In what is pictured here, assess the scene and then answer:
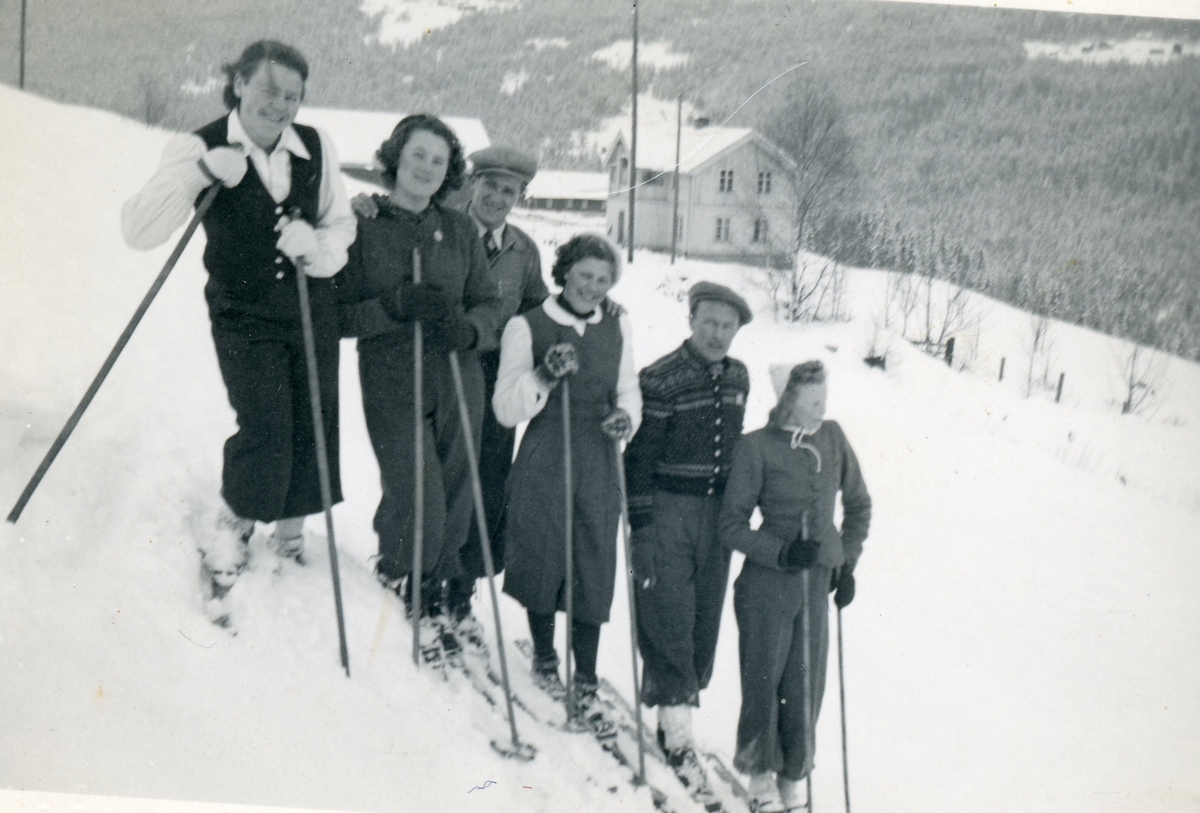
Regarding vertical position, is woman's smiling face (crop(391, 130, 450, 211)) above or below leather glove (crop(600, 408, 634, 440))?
above

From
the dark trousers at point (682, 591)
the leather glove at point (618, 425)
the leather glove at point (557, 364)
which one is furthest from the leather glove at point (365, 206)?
the dark trousers at point (682, 591)

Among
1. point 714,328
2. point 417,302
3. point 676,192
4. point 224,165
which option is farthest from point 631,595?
point 224,165

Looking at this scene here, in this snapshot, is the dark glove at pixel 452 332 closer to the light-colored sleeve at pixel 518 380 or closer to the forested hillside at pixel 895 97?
the light-colored sleeve at pixel 518 380

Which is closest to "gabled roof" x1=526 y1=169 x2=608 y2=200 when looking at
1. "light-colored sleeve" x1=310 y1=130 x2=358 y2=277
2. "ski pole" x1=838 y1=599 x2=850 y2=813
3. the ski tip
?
"light-colored sleeve" x1=310 y1=130 x2=358 y2=277

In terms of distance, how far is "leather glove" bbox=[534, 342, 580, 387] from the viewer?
2268 millimetres

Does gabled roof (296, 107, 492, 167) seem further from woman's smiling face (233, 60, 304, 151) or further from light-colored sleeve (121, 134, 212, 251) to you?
light-colored sleeve (121, 134, 212, 251)

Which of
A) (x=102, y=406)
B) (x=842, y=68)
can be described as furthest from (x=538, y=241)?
(x=102, y=406)

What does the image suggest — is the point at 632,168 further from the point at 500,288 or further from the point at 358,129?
the point at 358,129

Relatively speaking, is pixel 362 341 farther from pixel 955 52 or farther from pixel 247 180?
pixel 955 52

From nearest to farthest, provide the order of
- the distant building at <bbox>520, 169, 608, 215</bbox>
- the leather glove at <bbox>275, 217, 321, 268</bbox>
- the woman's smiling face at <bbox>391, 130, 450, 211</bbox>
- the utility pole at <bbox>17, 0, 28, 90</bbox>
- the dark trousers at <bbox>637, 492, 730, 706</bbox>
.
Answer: the leather glove at <bbox>275, 217, 321, 268</bbox>, the woman's smiling face at <bbox>391, 130, 450, 211</bbox>, the dark trousers at <bbox>637, 492, 730, 706</bbox>, the distant building at <bbox>520, 169, 608, 215</bbox>, the utility pole at <bbox>17, 0, 28, 90</bbox>

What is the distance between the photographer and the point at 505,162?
250 centimetres

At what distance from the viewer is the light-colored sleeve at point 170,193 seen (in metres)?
2.27

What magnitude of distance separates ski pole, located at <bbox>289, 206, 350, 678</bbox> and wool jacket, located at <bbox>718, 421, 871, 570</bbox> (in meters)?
1.12

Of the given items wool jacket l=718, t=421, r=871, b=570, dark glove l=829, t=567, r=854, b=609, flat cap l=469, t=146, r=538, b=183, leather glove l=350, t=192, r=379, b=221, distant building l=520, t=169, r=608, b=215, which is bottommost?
dark glove l=829, t=567, r=854, b=609
